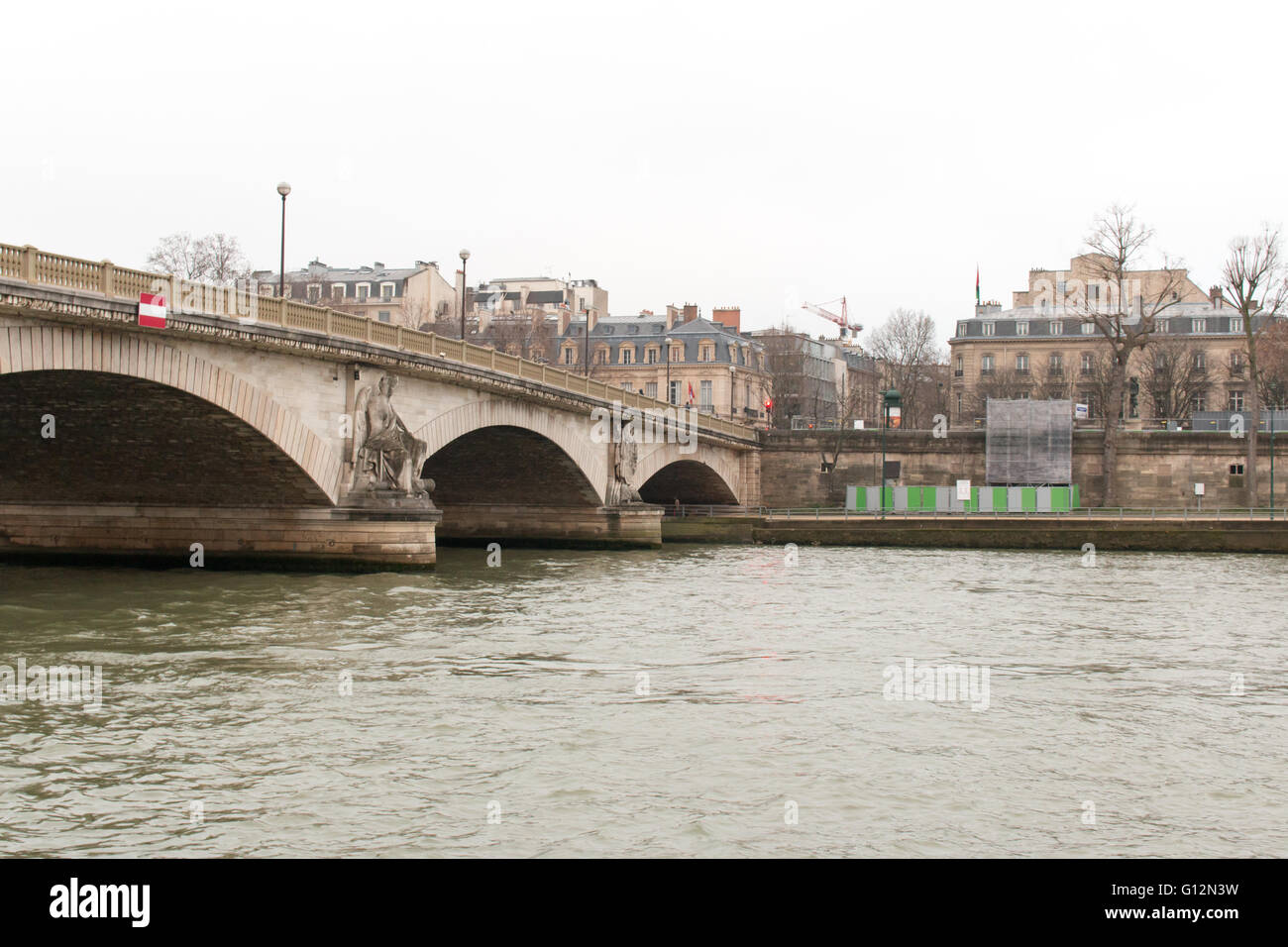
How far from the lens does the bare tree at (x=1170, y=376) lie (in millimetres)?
86625

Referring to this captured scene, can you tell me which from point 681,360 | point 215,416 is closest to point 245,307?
point 215,416

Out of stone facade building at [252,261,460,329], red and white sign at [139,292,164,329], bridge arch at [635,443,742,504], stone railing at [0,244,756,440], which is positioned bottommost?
bridge arch at [635,443,742,504]

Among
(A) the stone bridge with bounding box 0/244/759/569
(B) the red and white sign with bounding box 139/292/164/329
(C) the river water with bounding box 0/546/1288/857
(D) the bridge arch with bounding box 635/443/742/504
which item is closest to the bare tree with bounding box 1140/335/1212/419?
(D) the bridge arch with bounding box 635/443/742/504

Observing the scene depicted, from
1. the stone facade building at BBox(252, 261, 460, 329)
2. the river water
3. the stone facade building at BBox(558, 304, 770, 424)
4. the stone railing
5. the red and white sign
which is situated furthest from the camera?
the stone facade building at BBox(252, 261, 460, 329)

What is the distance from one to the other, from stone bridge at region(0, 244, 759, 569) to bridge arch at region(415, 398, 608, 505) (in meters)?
0.08

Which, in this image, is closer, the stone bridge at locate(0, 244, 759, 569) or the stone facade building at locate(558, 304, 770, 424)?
the stone bridge at locate(0, 244, 759, 569)

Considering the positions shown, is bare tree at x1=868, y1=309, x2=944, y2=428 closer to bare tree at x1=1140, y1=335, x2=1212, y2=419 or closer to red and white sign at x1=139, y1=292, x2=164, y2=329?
bare tree at x1=1140, y1=335, x2=1212, y2=419

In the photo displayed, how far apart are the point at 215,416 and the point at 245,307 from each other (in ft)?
7.82

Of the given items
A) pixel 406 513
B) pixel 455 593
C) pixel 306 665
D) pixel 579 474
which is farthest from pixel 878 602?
pixel 579 474

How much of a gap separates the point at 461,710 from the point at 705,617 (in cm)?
1042

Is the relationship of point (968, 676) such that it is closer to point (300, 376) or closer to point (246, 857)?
point (246, 857)

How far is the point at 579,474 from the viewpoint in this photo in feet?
155

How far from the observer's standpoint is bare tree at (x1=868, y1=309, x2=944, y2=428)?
9882 centimetres

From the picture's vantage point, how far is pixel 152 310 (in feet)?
84.1
